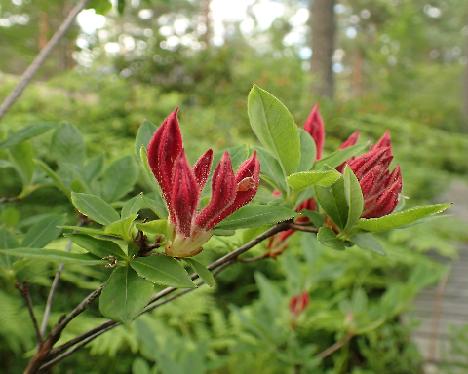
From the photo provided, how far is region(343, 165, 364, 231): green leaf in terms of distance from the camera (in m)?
0.52

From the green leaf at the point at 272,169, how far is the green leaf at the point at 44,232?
0.28 meters

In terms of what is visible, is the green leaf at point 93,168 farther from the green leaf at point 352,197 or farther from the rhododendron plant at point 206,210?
the green leaf at point 352,197

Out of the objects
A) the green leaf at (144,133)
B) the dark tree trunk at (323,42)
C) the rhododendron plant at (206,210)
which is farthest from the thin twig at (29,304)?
the dark tree trunk at (323,42)

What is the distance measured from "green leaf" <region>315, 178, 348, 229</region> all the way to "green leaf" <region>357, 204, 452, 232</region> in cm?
4

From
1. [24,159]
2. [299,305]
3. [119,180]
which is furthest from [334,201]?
[299,305]

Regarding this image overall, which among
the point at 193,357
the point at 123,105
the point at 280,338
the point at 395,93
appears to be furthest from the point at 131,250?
the point at 395,93

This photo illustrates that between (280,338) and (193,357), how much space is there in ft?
1.71

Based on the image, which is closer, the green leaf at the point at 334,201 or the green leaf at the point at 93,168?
the green leaf at the point at 334,201

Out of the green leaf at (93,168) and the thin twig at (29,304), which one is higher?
the green leaf at (93,168)

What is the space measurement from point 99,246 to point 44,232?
0.22m

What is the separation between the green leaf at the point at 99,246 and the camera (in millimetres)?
539

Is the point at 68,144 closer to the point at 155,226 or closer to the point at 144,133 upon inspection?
the point at 144,133

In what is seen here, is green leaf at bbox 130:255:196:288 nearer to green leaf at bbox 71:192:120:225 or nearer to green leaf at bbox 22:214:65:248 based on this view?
green leaf at bbox 71:192:120:225

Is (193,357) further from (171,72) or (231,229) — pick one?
(171,72)
